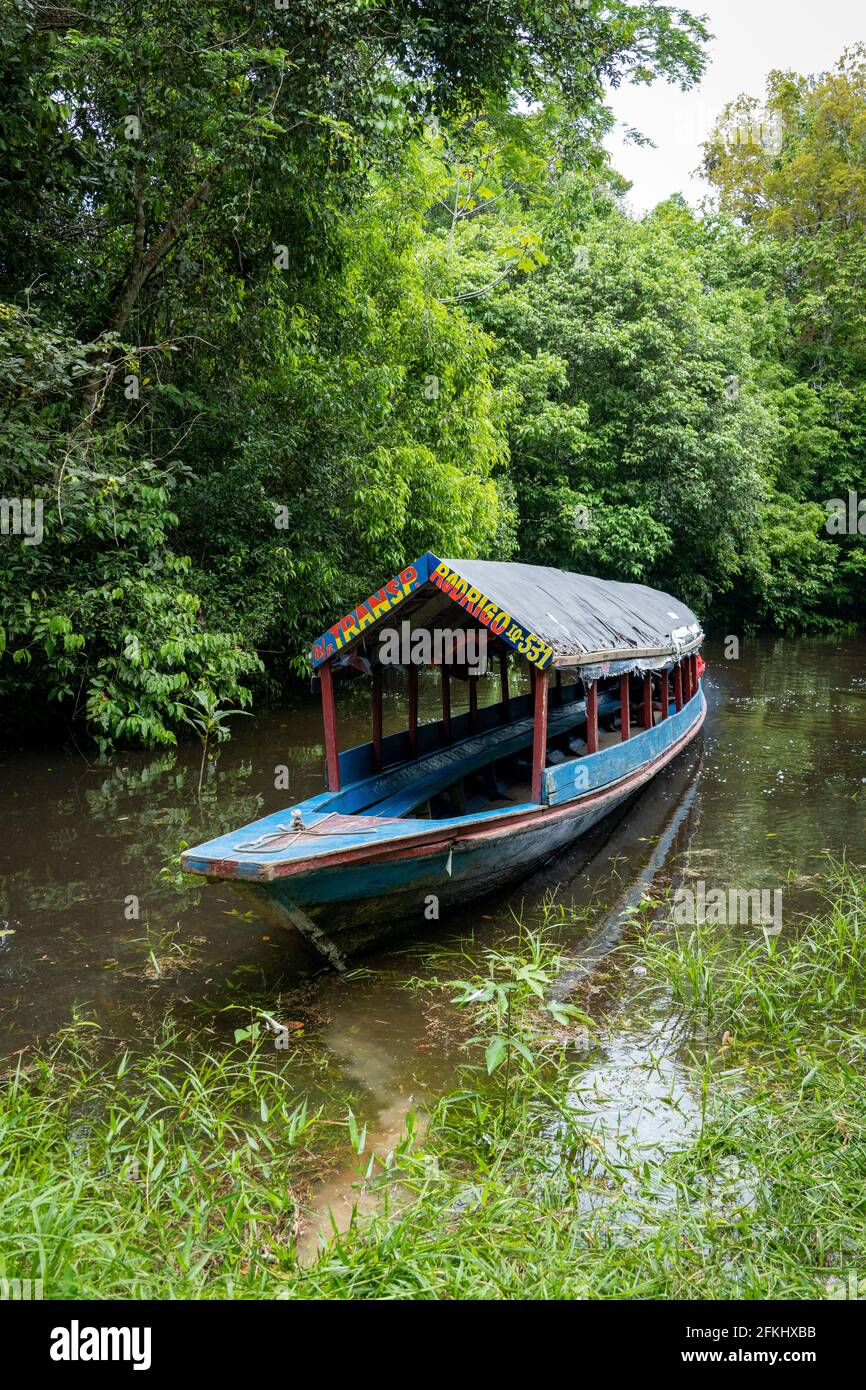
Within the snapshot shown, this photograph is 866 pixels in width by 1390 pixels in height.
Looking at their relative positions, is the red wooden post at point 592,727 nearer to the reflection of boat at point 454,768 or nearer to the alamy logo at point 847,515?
the reflection of boat at point 454,768

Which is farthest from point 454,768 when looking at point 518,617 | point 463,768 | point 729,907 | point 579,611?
point 729,907

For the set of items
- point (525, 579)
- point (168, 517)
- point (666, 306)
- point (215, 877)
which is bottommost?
point (215, 877)

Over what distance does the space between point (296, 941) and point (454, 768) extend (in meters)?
3.04

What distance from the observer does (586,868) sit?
7840 mm

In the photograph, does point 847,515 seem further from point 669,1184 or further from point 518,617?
point 669,1184

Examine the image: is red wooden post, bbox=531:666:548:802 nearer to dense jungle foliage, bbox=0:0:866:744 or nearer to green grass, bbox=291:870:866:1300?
green grass, bbox=291:870:866:1300

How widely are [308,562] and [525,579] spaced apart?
4822 millimetres

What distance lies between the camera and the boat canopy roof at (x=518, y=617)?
6488mm
